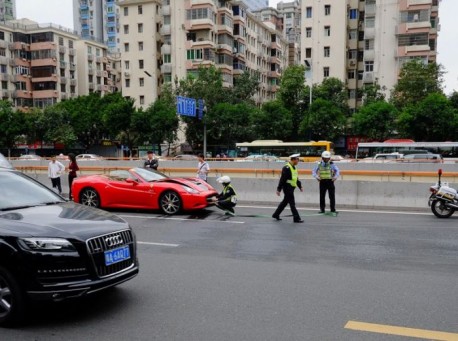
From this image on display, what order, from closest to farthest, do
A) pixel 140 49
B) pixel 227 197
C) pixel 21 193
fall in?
1. pixel 21 193
2. pixel 227 197
3. pixel 140 49

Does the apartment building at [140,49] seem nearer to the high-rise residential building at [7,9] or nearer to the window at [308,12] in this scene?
the window at [308,12]

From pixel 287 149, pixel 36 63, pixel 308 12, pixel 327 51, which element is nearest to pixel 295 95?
pixel 287 149

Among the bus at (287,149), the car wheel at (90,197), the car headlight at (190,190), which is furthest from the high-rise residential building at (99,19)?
the car headlight at (190,190)

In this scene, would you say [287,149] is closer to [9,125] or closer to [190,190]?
[190,190]

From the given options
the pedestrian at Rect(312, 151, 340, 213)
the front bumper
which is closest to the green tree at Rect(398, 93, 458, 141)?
the pedestrian at Rect(312, 151, 340, 213)

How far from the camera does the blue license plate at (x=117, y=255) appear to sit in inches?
178

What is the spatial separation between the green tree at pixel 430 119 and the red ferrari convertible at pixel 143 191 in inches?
1322

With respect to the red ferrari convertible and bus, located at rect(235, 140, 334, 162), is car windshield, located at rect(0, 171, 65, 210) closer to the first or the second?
the red ferrari convertible

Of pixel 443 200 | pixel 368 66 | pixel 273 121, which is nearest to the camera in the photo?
pixel 443 200

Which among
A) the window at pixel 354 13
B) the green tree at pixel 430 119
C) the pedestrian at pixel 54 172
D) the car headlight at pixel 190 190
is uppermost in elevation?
the window at pixel 354 13

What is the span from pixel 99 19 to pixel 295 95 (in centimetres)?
8537

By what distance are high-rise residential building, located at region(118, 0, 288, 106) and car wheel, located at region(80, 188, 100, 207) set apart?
49.9 m

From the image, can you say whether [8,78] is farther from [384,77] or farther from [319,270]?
[319,270]

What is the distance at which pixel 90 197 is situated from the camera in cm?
1245
